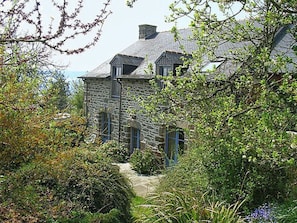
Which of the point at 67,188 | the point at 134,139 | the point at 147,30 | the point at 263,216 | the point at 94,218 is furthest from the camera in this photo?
the point at 147,30

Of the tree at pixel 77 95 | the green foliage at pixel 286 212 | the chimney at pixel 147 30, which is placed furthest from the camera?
the tree at pixel 77 95

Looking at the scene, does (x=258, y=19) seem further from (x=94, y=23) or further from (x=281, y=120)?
(x=94, y=23)

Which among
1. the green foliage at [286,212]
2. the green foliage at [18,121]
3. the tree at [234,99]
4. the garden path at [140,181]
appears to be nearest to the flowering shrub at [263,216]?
the green foliage at [286,212]

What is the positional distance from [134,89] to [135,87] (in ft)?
0.31

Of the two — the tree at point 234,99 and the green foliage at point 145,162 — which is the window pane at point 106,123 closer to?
the green foliage at point 145,162

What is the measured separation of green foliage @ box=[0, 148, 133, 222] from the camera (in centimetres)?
342

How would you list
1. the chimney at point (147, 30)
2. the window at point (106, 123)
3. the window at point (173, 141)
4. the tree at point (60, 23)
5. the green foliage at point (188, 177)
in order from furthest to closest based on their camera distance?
1. the chimney at point (147, 30)
2. the window at point (106, 123)
3. the window at point (173, 141)
4. the green foliage at point (188, 177)
5. the tree at point (60, 23)

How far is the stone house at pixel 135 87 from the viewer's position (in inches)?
468

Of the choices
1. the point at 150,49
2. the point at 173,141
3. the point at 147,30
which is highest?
the point at 147,30

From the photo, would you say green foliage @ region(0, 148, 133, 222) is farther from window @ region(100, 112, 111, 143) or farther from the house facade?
window @ region(100, 112, 111, 143)

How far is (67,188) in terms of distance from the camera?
5.01m

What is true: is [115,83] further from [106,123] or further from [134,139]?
[134,139]

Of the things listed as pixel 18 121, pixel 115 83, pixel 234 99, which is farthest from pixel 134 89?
pixel 18 121

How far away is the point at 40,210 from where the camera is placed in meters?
3.72
